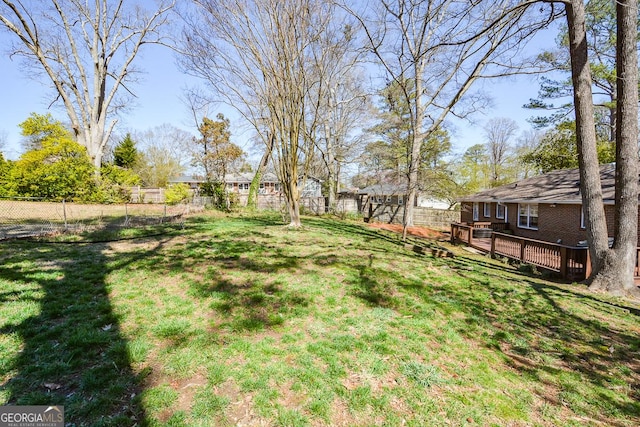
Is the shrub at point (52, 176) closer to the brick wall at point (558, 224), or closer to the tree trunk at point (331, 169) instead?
the tree trunk at point (331, 169)

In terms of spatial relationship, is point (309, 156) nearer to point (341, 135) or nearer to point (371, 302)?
point (371, 302)

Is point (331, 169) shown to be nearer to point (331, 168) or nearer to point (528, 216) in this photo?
point (331, 168)

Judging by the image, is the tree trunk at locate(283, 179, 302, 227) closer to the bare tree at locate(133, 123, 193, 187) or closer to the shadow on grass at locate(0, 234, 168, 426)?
the shadow on grass at locate(0, 234, 168, 426)

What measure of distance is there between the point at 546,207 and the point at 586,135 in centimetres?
790

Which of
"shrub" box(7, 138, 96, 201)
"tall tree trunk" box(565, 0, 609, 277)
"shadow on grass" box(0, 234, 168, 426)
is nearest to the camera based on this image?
"shadow on grass" box(0, 234, 168, 426)

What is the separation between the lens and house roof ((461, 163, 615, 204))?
35.6 ft

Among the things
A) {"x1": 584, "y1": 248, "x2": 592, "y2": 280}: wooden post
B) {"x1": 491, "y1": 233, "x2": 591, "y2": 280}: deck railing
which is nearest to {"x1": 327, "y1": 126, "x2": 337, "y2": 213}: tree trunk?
{"x1": 491, "y1": 233, "x2": 591, "y2": 280}: deck railing

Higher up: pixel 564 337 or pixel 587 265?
pixel 587 265

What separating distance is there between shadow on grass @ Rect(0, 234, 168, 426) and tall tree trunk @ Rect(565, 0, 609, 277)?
9073mm

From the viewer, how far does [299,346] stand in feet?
10.7

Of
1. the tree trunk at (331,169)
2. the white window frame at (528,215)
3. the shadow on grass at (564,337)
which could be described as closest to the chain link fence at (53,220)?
the shadow on grass at (564,337)

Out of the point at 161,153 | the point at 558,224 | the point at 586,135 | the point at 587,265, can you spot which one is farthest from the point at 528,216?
the point at 161,153

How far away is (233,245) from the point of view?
25.1 ft

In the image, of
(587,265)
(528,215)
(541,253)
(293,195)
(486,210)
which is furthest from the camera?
(486,210)
